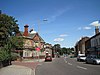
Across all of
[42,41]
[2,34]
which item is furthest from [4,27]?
[42,41]

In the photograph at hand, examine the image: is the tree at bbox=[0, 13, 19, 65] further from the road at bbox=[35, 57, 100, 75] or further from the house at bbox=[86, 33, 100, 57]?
the house at bbox=[86, 33, 100, 57]

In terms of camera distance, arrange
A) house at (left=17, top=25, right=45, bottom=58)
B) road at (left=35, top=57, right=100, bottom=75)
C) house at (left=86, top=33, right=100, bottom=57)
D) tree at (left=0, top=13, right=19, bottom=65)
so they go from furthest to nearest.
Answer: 1. house at (left=17, top=25, right=45, bottom=58)
2. house at (left=86, top=33, right=100, bottom=57)
3. tree at (left=0, top=13, right=19, bottom=65)
4. road at (left=35, top=57, right=100, bottom=75)

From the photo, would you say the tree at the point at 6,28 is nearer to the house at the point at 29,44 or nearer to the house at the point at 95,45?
the house at the point at 29,44

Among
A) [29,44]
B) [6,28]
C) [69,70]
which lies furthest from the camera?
[29,44]

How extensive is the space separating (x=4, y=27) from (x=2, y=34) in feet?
7.83

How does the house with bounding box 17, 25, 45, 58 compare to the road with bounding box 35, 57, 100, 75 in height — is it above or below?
above

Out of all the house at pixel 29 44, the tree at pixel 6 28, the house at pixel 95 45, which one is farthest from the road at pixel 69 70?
the house at pixel 29 44

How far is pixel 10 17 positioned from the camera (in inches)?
1809

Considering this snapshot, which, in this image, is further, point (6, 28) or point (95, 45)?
point (95, 45)

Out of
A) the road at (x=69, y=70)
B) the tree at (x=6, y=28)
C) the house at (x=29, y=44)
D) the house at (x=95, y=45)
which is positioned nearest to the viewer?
the road at (x=69, y=70)

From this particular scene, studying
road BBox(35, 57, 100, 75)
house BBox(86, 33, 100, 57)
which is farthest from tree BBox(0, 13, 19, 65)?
house BBox(86, 33, 100, 57)

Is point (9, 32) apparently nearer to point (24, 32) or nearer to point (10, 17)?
point (10, 17)

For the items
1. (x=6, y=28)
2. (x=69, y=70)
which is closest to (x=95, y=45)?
(x=6, y=28)

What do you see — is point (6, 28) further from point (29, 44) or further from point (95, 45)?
point (95, 45)
